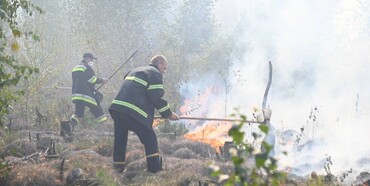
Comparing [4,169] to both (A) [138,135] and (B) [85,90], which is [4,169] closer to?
(A) [138,135]

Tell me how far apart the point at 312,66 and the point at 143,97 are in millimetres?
25930

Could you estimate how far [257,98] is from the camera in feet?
73.5

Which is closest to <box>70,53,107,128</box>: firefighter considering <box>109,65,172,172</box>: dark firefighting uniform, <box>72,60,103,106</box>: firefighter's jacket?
<box>72,60,103,106</box>: firefighter's jacket

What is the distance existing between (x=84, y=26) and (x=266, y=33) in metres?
14.8

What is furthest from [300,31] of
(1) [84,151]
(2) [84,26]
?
(1) [84,151]

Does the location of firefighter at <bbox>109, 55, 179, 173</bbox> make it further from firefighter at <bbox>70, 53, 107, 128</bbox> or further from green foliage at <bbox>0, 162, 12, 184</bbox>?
firefighter at <bbox>70, 53, 107, 128</bbox>

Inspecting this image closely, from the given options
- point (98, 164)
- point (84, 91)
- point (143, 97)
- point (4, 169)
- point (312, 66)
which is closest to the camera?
point (4, 169)

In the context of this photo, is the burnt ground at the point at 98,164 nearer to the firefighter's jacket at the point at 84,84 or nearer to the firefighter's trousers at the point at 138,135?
the firefighter's trousers at the point at 138,135

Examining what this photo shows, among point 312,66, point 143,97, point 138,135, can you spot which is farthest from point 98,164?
point 312,66

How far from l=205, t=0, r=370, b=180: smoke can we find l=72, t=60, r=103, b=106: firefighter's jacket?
513 cm

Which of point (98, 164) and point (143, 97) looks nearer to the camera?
point (98, 164)

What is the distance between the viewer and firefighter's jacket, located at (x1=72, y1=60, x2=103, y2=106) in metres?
10.9

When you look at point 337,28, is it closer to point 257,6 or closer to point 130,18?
point 257,6

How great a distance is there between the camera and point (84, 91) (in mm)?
10992
